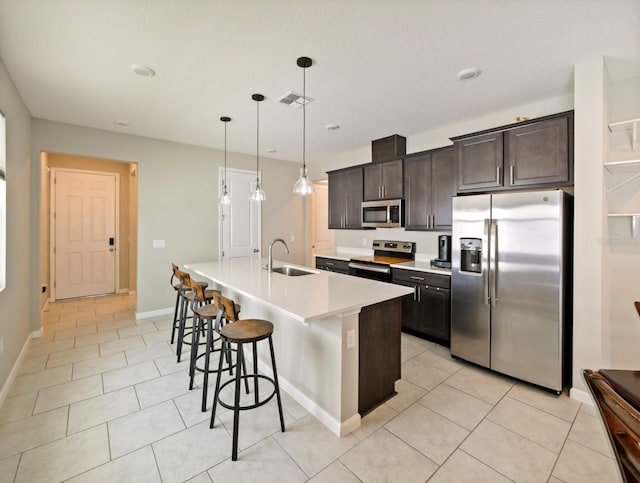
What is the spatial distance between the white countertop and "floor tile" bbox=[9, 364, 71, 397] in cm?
154

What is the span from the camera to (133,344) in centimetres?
353

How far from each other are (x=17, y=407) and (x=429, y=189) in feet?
15.0

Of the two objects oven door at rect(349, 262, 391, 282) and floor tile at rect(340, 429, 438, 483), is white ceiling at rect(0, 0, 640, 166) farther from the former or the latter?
floor tile at rect(340, 429, 438, 483)

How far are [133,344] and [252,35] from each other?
3.53 metres

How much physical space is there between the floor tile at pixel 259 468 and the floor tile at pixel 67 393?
1.53 metres

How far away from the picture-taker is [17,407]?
2.29 meters

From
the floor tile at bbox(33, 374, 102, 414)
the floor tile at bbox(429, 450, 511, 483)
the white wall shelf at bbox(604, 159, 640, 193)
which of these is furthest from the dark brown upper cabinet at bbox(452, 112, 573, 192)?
the floor tile at bbox(33, 374, 102, 414)

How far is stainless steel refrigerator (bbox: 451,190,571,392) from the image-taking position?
2.46m

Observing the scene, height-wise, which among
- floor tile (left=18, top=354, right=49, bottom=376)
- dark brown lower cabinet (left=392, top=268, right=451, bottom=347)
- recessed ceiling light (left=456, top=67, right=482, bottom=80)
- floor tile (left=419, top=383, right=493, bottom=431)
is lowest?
floor tile (left=419, top=383, right=493, bottom=431)

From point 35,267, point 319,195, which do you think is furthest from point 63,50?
point 319,195

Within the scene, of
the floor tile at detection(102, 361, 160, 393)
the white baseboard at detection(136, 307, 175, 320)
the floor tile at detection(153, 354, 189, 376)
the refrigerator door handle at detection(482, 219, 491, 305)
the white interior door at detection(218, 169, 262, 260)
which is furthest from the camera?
the white interior door at detection(218, 169, 262, 260)

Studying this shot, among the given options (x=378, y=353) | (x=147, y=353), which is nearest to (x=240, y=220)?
(x=147, y=353)

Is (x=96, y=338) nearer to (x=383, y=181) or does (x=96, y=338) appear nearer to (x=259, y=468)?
(x=259, y=468)

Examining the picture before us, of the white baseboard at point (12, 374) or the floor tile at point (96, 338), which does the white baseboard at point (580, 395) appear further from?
the floor tile at point (96, 338)
